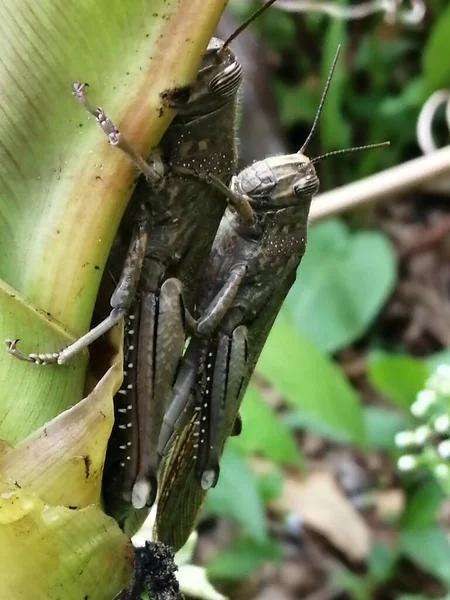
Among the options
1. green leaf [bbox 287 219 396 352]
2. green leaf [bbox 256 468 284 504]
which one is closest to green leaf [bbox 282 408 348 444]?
green leaf [bbox 256 468 284 504]

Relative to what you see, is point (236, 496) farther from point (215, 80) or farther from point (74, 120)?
point (74, 120)

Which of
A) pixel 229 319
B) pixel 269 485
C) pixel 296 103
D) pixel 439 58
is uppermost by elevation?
pixel 296 103

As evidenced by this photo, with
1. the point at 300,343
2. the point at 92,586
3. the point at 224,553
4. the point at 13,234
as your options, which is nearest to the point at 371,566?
the point at 224,553

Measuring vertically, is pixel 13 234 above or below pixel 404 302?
below

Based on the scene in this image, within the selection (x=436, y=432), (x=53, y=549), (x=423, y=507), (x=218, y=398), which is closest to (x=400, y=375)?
(x=423, y=507)

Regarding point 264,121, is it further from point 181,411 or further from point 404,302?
point 181,411

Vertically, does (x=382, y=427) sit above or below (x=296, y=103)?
below

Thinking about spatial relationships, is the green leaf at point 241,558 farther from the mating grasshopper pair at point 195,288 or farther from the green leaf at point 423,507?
the mating grasshopper pair at point 195,288
